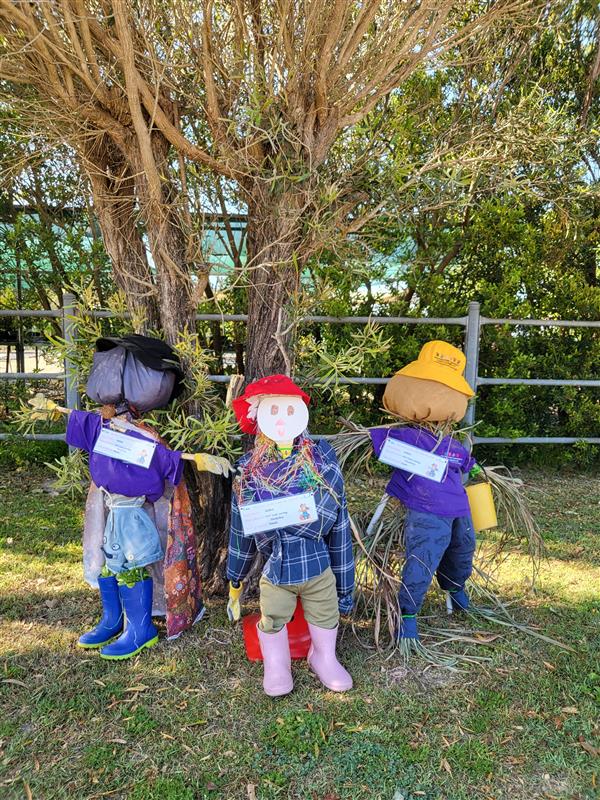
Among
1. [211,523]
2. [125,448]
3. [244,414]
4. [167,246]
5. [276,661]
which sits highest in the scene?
[167,246]

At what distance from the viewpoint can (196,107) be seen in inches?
107

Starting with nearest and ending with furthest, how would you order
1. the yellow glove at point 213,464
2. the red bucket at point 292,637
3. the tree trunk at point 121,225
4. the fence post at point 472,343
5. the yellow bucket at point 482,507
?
the yellow glove at point 213,464 → the red bucket at point 292,637 → the tree trunk at point 121,225 → the yellow bucket at point 482,507 → the fence post at point 472,343

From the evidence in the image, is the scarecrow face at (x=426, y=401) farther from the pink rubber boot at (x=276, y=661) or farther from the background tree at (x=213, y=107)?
the pink rubber boot at (x=276, y=661)

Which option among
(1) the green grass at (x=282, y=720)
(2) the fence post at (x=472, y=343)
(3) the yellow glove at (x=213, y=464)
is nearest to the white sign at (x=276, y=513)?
(3) the yellow glove at (x=213, y=464)

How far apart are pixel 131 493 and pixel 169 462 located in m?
0.21

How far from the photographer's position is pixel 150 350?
2512mm

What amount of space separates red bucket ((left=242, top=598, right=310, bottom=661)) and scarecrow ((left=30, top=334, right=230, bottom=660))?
269 millimetres

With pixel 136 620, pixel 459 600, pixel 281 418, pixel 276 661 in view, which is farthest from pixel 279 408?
pixel 459 600

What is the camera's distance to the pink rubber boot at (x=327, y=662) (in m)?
2.37

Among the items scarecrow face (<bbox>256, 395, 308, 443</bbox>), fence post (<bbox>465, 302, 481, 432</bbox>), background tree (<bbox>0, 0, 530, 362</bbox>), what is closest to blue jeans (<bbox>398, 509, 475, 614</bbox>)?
scarecrow face (<bbox>256, 395, 308, 443</bbox>)

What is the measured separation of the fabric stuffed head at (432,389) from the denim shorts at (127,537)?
118 cm

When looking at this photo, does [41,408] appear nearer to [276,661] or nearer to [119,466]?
[119,466]

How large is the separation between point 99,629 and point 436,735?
1.45 m

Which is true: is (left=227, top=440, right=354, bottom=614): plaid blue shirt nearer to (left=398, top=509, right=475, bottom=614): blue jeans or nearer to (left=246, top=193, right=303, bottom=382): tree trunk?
(left=398, top=509, right=475, bottom=614): blue jeans
